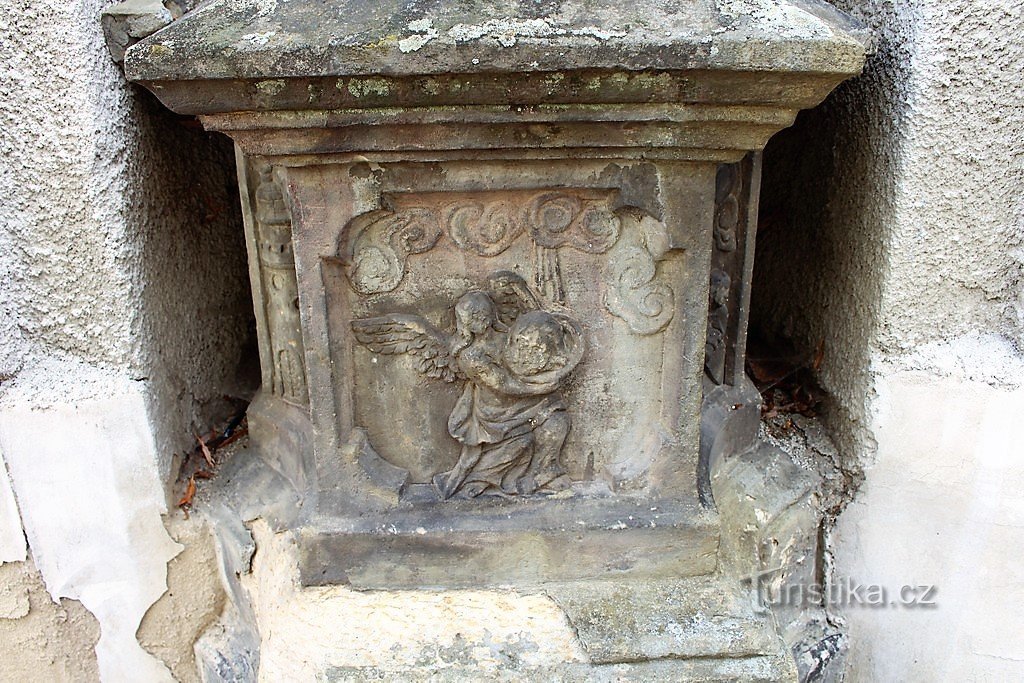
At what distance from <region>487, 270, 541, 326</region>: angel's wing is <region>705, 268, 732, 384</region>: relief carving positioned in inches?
18.6

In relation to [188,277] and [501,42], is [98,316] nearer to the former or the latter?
[188,277]

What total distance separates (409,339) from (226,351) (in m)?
0.83

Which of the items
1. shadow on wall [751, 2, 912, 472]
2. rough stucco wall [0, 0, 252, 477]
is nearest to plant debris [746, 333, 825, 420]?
shadow on wall [751, 2, 912, 472]

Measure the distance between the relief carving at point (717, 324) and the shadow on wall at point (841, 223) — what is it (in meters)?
0.34

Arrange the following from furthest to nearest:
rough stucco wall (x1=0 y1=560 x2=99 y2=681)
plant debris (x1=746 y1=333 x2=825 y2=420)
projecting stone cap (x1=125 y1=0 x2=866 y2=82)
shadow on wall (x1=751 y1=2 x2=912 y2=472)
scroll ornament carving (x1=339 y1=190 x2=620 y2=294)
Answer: plant debris (x1=746 y1=333 x2=825 y2=420)
rough stucco wall (x1=0 y1=560 x2=99 y2=681)
shadow on wall (x1=751 y1=2 x2=912 y2=472)
scroll ornament carving (x1=339 y1=190 x2=620 y2=294)
projecting stone cap (x1=125 y1=0 x2=866 y2=82)

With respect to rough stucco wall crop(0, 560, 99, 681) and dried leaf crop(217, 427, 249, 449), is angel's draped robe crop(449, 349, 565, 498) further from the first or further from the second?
rough stucco wall crop(0, 560, 99, 681)

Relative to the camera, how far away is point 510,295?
5.97ft

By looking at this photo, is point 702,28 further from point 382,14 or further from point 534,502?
point 534,502

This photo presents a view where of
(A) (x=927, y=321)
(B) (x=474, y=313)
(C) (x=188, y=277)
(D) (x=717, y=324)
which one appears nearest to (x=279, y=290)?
(C) (x=188, y=277)

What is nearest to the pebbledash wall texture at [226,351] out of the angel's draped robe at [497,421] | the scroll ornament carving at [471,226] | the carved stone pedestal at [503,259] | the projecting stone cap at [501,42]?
the carved stone pedestal at [503,259]

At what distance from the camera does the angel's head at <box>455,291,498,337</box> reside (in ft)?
5.81

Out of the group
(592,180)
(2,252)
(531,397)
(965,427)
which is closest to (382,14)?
(592,180)

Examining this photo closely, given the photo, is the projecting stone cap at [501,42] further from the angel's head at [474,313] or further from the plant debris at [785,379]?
the plant debris at [785,379]

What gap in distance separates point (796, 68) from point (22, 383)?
1.77 meters
